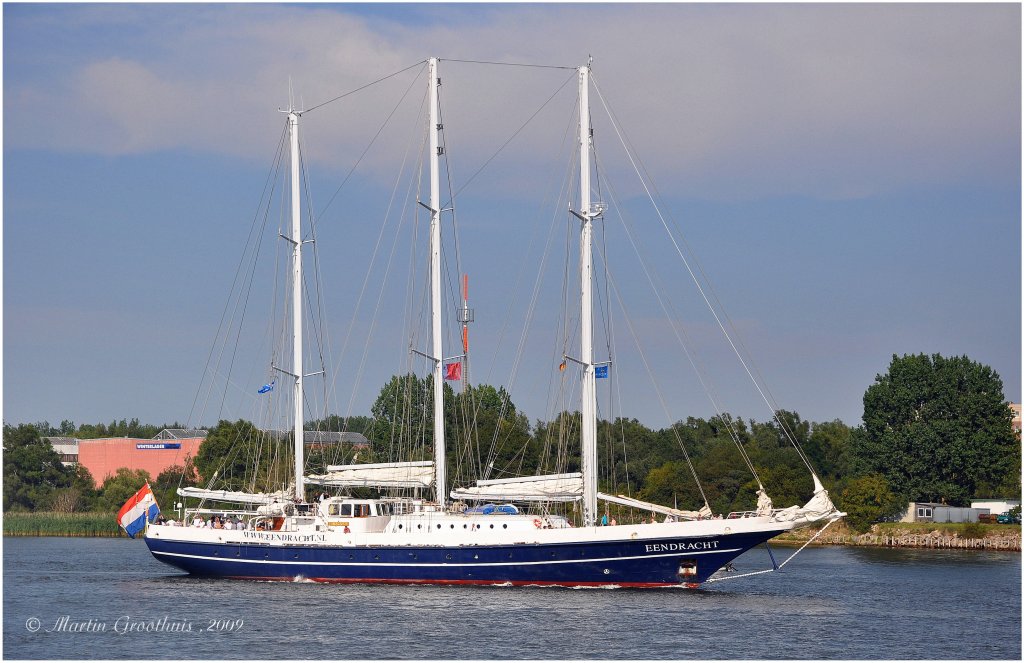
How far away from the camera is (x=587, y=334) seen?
6612cm

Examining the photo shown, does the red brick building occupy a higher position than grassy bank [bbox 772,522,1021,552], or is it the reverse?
the red brick building

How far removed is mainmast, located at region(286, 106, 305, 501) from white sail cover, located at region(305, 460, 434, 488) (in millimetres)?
1108

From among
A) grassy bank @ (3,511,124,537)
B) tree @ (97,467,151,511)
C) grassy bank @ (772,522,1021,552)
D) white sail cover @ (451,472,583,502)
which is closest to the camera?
white sail cover @ (451,472,583,502)

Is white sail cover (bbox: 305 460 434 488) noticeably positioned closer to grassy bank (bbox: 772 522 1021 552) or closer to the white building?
grassy bank (bbox: 772 522 1021 552)

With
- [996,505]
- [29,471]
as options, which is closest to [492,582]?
[996,505]

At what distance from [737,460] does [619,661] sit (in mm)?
79263

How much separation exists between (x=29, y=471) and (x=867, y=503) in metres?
106

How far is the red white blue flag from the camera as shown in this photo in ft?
244

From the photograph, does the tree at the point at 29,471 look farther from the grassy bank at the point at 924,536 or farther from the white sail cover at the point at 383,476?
the white sail cover at the point at 383,476

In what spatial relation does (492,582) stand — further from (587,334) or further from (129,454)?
(129,454)

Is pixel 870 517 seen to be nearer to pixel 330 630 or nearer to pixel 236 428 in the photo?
pixel 236 428

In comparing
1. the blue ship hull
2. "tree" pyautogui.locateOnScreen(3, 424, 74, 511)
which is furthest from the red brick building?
the blue ship hull

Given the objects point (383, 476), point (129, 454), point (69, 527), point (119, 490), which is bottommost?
point (69, 527)

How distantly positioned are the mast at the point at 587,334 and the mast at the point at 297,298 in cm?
1638
